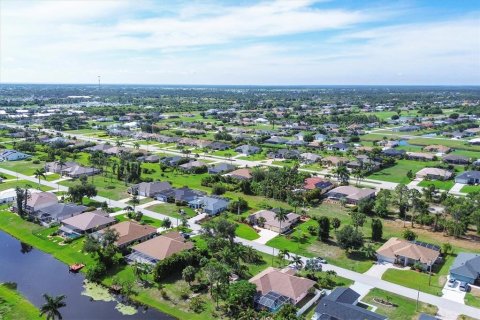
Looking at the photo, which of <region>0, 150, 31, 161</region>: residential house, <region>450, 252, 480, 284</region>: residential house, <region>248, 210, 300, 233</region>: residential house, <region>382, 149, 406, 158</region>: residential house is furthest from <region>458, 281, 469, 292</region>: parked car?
<region>0, 150, 31, 161</region>: residential house

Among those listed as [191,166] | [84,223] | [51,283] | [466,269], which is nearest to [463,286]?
[466,269]

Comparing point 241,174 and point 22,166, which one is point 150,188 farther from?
point 22,166

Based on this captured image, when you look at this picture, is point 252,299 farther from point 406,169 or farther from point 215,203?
point 406,169

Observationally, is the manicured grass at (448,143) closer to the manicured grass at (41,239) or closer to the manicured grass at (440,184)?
the manicured grass at (440,184)

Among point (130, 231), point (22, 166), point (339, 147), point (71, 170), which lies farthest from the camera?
point (339, 147)

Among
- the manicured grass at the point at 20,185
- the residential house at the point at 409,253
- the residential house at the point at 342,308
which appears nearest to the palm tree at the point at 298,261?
the residential house at the point at 342,308

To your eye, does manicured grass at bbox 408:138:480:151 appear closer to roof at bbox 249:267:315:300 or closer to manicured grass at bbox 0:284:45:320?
roof at bbox 249:267:315:300

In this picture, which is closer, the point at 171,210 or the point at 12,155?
the point at 171,210
